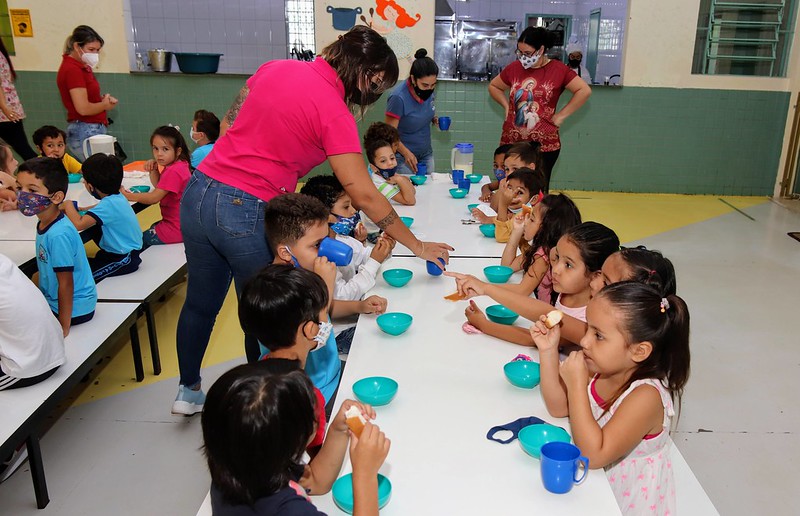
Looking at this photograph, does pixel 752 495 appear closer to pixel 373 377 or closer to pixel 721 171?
pixel 373 377

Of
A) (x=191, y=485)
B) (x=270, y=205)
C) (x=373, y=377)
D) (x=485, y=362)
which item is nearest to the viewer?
(x=373, y=377)

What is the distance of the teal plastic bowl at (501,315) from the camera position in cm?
210

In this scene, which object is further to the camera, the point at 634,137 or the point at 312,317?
the point at 634,137

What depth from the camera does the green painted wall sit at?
6859 millimetres

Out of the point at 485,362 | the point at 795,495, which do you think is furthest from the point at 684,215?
the point at 485,362

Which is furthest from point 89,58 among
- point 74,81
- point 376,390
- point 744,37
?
point 744,37

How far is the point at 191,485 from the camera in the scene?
2408mm

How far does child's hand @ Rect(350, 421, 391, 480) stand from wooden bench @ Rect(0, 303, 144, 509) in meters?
1.34

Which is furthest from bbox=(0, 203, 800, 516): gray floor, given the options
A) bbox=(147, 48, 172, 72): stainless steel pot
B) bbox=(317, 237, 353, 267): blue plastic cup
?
bbox=(147, 48, 172, 72): stainless steel pot

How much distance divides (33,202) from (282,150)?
4.37 ft

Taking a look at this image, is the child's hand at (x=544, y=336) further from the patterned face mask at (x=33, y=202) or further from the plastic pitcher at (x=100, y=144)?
the plastic pitcher at (x=100, y=144)

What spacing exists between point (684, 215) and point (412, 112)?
3.29 m

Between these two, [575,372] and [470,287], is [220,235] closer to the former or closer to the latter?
[470,287]

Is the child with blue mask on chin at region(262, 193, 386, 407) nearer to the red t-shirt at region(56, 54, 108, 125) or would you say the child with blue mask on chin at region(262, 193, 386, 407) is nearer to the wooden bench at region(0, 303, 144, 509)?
the wooden bench at region(0, 303, 144, 509)
